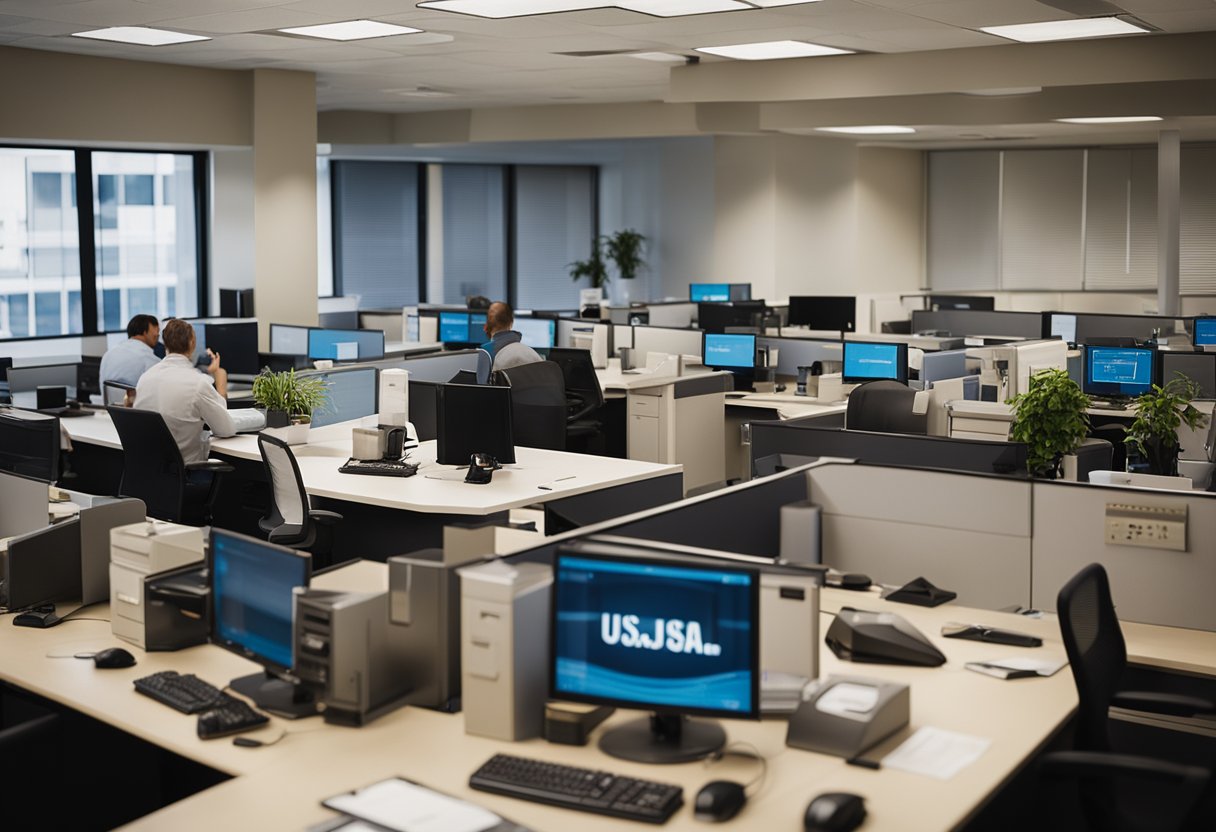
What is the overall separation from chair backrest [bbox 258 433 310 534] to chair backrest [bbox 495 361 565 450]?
65.7 inches

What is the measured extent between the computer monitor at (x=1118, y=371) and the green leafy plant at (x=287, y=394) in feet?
16.8

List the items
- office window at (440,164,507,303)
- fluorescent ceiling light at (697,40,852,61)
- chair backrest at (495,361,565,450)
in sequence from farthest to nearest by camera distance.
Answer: office window at (440,164,507,303)
fluorescent ceiling light at (697,40,852,61)
chair backrest at (495,361,565,450)

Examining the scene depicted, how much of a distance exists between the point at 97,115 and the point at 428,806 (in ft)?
27.2

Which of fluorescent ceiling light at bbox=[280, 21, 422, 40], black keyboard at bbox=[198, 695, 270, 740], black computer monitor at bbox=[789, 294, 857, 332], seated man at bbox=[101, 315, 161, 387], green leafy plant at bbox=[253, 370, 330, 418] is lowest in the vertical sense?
black keyboard at bbox=[198, 695, 270, 740]

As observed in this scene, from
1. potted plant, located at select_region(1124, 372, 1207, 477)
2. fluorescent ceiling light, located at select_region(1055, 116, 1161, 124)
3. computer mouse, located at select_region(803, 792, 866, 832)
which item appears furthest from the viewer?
fluorescent ceiling light, located at select_region(1055, 116, 1161, 124)

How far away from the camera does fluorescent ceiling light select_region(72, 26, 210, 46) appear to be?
8020 millimetres

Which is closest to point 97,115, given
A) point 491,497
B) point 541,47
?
point 541,47

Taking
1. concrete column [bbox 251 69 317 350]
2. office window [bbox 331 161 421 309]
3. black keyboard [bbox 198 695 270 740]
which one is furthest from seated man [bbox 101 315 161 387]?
office window [bbox 331 161 421 309]

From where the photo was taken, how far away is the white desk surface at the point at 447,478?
507 cm

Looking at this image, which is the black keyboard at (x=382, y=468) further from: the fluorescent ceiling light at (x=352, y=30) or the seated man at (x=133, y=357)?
the fluorescent ceiling light at (x=352, y=30)

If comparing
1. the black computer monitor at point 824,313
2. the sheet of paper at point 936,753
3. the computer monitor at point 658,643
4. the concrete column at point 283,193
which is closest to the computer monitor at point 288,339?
the concrete column at point 283,193

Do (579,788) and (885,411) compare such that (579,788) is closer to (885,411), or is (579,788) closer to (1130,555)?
(1130,555)

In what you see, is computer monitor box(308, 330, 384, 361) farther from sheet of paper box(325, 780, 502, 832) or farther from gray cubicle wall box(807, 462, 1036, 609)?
sheet of paper box(325, 780, 502, 832)

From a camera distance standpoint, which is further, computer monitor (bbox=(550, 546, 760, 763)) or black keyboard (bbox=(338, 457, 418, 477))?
black keyboard (bbox=(338, 457, 418, 477))
